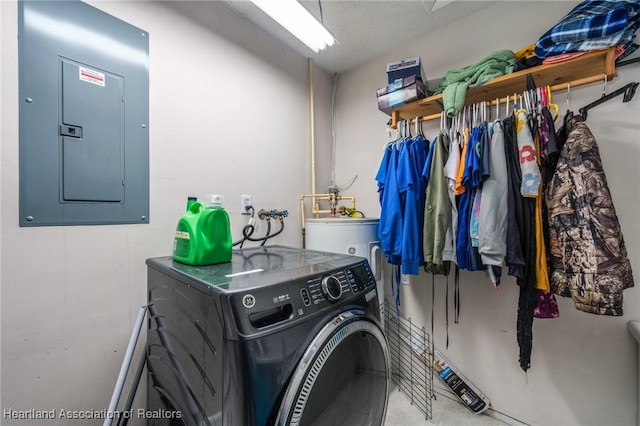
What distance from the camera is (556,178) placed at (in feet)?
3.68

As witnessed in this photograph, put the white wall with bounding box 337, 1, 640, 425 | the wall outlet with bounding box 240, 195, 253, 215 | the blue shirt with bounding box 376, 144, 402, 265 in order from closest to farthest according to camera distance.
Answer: the white wall with bounding box 337, 1, 640, 425
the blue shirt with bounding box 376, 144, 402, 265
the wall outlet with bounding box 240, 195, 253, 215

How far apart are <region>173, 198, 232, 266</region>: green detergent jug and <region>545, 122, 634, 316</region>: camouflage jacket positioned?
1397mm

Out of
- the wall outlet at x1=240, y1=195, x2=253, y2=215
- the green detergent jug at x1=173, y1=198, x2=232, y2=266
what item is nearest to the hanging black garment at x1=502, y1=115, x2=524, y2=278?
the green detergent jug at x1=173, y1=198, x2=232, y2=266

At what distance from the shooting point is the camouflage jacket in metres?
0.97

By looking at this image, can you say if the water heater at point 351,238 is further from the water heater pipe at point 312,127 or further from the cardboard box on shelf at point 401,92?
the cardboard box on shelf at point 401,92

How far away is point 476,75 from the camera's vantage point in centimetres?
145

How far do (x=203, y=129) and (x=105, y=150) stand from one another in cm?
49

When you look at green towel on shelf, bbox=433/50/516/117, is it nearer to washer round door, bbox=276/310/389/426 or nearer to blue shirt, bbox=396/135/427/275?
blue shirt, bbox=396/135/427/275

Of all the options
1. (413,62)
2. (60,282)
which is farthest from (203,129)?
(413,62)

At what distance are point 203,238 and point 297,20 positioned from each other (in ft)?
3.90

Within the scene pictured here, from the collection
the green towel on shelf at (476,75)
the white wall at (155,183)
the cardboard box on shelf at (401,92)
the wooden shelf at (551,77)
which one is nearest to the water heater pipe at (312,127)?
the white wall at (155,183)

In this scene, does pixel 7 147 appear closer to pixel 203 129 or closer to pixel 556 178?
pixel 203 129

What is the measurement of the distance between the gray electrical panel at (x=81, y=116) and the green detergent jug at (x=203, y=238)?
1.25ft

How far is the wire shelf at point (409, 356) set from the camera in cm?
179
